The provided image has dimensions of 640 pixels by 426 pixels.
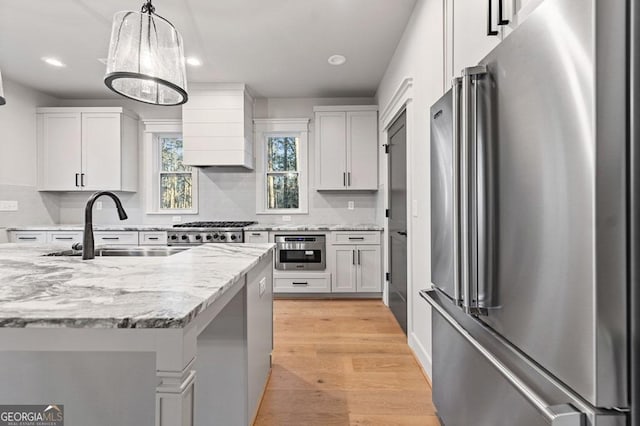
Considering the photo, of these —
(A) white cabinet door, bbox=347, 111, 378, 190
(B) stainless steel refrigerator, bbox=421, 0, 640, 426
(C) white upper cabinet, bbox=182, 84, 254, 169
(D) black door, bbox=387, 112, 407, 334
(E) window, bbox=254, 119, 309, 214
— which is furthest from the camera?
(E) window, bbox=254, 119, 309, 214

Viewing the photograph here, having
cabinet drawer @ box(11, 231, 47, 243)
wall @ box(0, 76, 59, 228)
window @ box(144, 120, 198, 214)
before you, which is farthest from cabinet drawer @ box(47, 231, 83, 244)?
window @ box(144, 120, 198, 214)

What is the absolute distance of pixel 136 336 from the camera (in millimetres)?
776

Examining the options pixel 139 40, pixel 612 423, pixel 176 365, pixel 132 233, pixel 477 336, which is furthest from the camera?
pixel 132 233

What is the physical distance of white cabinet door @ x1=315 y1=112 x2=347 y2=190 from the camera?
4.27m

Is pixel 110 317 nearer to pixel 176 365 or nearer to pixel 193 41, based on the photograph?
pixel 176 365

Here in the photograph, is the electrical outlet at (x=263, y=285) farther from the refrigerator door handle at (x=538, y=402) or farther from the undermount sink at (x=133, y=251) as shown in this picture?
the refrigerator door handle at (x=538, y=402)

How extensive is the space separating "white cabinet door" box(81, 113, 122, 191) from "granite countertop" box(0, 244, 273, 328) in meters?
3.06

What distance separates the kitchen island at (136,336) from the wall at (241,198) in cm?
260

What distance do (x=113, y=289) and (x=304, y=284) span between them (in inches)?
124

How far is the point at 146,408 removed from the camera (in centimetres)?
Result: 132

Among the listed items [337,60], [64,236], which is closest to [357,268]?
[337,60]

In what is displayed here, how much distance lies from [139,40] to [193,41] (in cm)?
174

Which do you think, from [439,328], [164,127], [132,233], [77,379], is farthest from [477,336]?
[164,127]

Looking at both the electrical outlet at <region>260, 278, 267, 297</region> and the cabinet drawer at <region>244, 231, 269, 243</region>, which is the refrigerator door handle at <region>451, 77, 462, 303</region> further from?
the cabinet drawer at <region>244, 231, 269, 243</region>
